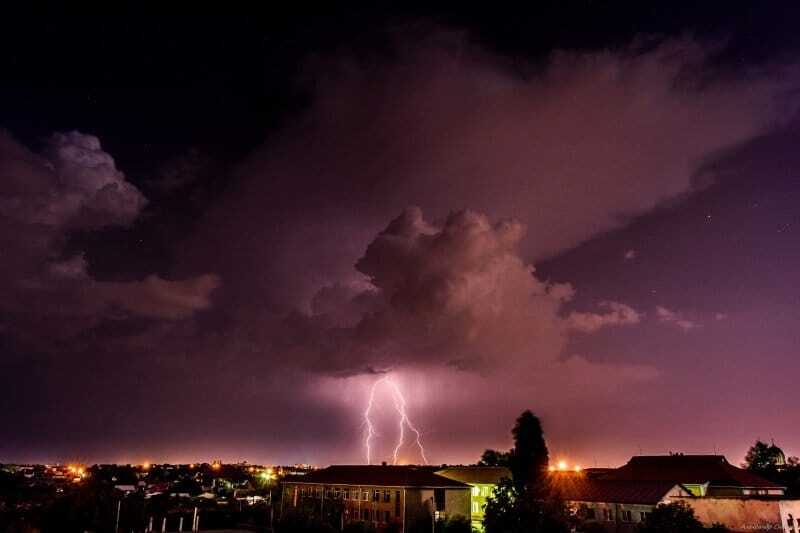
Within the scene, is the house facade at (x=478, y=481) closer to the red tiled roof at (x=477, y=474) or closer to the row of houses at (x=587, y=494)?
the red tiled roof at (x=477, y=474)

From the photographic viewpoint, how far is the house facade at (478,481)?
235ft

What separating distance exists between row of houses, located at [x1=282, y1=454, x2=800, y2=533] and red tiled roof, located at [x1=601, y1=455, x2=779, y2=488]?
0.10 metres

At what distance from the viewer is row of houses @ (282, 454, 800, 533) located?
49.8m

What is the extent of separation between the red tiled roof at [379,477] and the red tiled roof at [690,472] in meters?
19.6

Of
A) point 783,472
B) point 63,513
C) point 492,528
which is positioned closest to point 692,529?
point 492,528

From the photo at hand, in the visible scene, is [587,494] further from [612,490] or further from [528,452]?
[528,452]

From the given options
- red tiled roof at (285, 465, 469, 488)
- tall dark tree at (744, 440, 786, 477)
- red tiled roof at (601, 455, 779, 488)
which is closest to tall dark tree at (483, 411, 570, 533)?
red tiled roof at (285, 465, 469, 488)

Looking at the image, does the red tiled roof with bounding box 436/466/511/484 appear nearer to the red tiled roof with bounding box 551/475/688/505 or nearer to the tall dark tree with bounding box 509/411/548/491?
the tall dark tree with bounding box 509/411/548/491

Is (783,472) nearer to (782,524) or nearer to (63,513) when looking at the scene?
(782,524)

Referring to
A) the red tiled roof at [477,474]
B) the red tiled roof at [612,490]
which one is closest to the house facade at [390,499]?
the red tiled roof at [477,474]

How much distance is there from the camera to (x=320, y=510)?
6694 cm

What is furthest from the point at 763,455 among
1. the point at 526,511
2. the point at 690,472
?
the point at 526,511

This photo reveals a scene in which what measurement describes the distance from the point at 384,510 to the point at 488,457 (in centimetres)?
7880

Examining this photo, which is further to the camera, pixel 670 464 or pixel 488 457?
pixel 488 457
